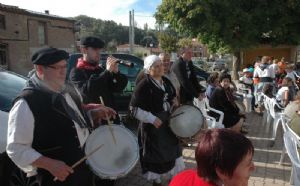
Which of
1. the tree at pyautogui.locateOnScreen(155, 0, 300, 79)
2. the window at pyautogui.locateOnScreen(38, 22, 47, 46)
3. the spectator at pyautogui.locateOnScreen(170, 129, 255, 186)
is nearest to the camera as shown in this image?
the spectator at pyautogui.locateOnScreen(170, 129, 255, 186)

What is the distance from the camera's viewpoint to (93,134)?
9.50ft

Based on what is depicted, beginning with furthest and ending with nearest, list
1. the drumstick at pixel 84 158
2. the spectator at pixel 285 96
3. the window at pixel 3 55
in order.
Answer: the window at pixel 3 55 → the spectator at pixel 285 96 → the drumstick at pixel 84 158

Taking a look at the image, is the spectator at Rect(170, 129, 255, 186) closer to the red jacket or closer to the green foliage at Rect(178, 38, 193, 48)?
the red jacket

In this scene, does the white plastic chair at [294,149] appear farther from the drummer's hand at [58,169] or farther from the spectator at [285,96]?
the spectator at [285,96]

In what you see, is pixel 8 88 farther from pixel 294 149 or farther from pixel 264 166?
pixel 264 166

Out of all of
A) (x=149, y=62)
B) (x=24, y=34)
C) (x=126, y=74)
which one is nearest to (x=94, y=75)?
(x=149, y=62)

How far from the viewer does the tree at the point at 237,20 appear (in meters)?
20.7

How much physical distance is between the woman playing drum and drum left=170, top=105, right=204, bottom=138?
73mm

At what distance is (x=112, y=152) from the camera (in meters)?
3.01

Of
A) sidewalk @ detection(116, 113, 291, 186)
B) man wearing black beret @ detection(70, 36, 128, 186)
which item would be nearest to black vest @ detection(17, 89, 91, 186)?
man wearing black beret @ detection(70, 36, 128, 186)

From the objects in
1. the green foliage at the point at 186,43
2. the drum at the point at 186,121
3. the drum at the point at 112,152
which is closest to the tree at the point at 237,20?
the green foliage at the point at 186,43

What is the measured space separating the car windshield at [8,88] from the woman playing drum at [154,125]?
1.40m

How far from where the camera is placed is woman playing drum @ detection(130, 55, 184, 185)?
4039 millimetres

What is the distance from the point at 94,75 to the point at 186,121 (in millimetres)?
1246
